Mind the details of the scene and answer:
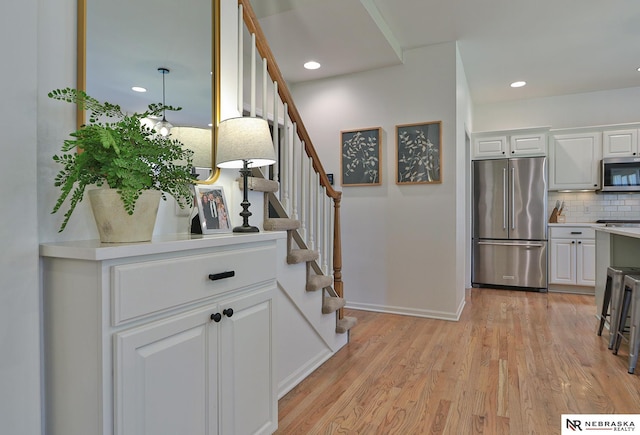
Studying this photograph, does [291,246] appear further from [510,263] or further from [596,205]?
[596,205]

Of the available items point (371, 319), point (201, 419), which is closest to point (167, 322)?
point (201, 419)

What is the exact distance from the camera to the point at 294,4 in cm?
291

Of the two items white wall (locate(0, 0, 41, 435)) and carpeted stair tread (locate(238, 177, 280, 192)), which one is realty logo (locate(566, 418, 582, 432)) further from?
white wall (locate(0, 0, 41, 435))

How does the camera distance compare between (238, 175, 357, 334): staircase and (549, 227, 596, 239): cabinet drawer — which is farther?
(549, 227, 596, 239): cabinet drawer

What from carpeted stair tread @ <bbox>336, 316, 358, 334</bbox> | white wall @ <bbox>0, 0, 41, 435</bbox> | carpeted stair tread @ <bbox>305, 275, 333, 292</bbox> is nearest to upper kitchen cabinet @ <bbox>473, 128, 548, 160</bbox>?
carpeted stair tread @ <bbox>336, 316, 358, 334</bbox>

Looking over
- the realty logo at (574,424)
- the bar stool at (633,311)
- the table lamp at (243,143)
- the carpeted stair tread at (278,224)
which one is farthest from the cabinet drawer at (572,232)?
the table lamp at (243,143)

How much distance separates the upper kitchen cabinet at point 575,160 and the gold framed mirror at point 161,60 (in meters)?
5.12

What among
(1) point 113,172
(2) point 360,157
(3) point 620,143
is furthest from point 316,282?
(3) point 620,143

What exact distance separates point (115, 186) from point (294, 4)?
2.40 m

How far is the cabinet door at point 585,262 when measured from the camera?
494cm

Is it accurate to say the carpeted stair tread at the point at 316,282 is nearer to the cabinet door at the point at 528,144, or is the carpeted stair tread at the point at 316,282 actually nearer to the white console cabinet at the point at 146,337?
the white console cabinet at the point at 146,337

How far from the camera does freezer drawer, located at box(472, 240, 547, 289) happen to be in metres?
5.14

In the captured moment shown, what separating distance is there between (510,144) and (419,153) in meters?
2.23

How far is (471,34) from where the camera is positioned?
3672 mm
